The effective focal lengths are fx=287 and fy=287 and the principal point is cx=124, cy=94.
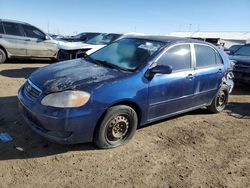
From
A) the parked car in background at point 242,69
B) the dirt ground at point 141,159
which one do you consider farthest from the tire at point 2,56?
the parked car in background at point 242,69

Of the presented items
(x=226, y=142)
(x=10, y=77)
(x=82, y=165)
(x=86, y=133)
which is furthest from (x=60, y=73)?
(x=10, y=77)

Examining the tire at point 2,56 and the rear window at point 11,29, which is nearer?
the tire at point 2,56

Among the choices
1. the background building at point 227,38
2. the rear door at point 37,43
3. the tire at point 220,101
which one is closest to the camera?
the tire at point 220,101

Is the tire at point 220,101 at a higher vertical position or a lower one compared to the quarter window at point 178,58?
lower

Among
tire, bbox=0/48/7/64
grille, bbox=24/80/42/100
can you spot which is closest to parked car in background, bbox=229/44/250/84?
grille, bbox=24/80/42/100

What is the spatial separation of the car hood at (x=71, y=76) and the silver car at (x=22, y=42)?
7266 mm

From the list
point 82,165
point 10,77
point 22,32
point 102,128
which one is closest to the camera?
point 82,165

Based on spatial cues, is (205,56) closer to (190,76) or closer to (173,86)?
(190,76)

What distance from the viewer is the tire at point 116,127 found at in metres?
4.11

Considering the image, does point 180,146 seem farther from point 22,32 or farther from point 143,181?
point 22,32

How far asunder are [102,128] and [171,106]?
150cm

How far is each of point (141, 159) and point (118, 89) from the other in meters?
1.06

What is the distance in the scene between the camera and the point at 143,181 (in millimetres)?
3568

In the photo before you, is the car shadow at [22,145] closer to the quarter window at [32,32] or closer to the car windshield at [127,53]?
the car windshield at [127,53]
